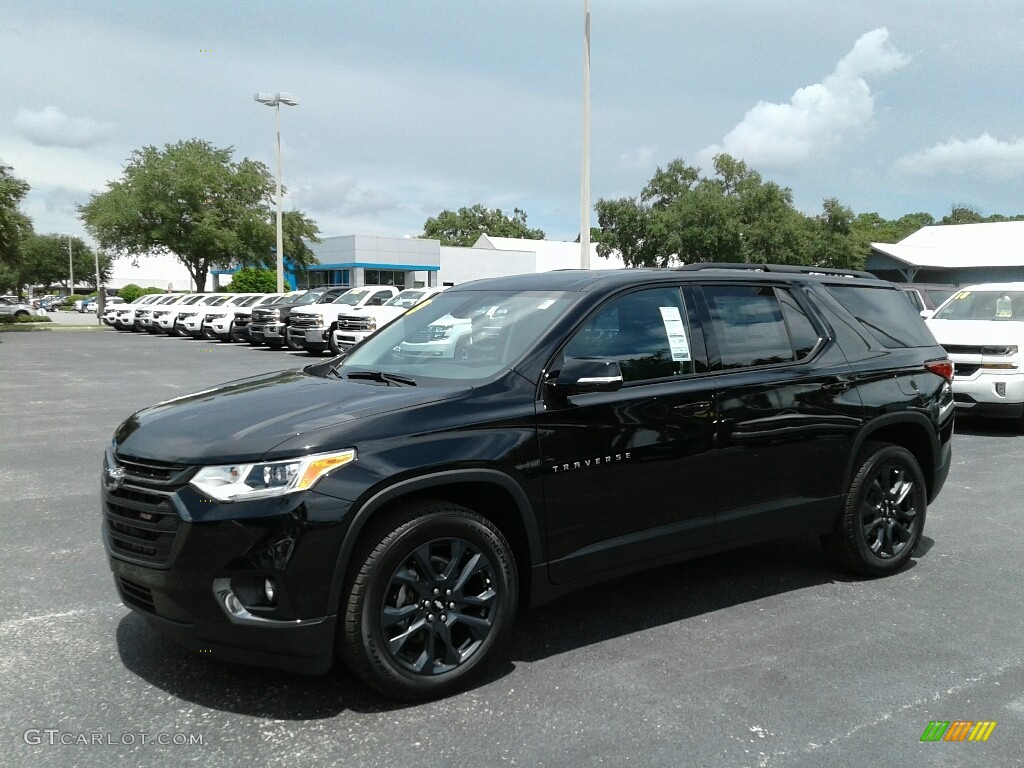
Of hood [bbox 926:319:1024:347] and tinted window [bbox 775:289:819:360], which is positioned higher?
tinted window [bbox 775:289:819:360]

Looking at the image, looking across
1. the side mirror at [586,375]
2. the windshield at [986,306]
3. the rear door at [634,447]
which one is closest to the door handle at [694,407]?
the rear door at [634,447]

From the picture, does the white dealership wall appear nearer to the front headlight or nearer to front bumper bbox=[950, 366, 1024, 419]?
front bumper bbox=[950, 366, 1024, 419]

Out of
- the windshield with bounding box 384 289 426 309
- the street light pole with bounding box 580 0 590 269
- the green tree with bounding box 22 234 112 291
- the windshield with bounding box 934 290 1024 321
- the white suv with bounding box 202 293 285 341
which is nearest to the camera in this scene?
the windshield with bounding box 934 290 1024 321

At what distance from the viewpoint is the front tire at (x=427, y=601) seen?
3428 millimetres

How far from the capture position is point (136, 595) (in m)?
3.57

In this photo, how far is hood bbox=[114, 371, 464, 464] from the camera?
3414 mm

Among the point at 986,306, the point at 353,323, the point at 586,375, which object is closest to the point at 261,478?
the point at 586,375

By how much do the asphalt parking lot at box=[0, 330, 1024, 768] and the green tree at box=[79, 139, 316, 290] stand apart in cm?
4724

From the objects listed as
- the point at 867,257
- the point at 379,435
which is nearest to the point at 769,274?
the point at 379,435

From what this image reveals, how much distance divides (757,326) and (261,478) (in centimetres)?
285

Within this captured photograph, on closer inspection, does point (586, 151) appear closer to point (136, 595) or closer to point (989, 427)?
point (989, 427)

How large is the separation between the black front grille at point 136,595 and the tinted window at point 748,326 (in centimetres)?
292

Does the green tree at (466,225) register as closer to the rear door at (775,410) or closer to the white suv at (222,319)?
the white suv at (222,319)

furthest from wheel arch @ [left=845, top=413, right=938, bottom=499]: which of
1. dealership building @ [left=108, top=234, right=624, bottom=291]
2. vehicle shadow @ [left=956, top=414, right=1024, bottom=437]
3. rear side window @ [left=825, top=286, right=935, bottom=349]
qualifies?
dealership building @ [left=108, top=234, right=624, bottom=291]
